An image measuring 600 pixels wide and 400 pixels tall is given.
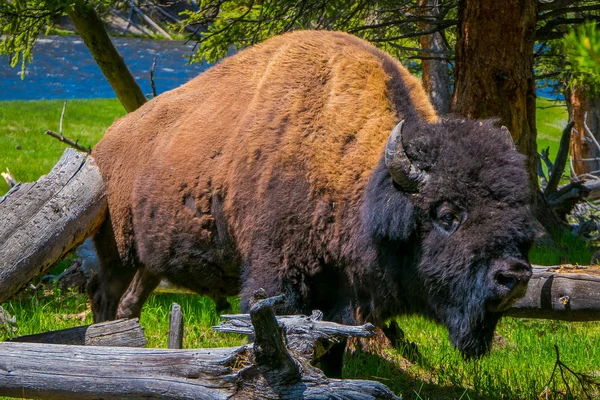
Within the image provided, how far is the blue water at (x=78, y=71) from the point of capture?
31031mm

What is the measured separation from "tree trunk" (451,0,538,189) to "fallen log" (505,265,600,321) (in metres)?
1.30

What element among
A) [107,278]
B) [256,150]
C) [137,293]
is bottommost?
[137,293]

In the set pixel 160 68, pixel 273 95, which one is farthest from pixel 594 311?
pixel 160 68

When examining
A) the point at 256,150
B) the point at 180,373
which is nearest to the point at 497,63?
the point at 256,150

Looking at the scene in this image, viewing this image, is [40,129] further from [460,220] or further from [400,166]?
[460,220]

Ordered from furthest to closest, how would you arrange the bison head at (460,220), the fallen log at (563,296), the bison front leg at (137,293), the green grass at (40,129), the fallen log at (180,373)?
the green grass at (40,129)
the bison front leg at (137,293)
the fallen log at (563,296)
the bison head at (460,220)
the fallen log at (180,373)

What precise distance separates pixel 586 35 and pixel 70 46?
4130cm

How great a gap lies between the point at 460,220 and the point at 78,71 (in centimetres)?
3359

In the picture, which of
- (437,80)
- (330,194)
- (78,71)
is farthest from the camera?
(78,71)

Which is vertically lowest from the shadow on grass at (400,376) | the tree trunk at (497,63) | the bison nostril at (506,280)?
the shadow on grass at (400,376)

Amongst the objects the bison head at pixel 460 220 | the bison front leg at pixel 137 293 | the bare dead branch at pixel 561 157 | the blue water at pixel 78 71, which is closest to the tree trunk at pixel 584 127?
the bare dead branch at pixel 561 157

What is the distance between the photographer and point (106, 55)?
313 inches

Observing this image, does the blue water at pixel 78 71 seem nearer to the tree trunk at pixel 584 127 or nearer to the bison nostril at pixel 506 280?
the tree trunk at pixel 584 127

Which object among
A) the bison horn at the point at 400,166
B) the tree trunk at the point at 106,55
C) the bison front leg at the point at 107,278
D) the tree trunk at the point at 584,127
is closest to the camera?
the bison horn at the point at 400,166
